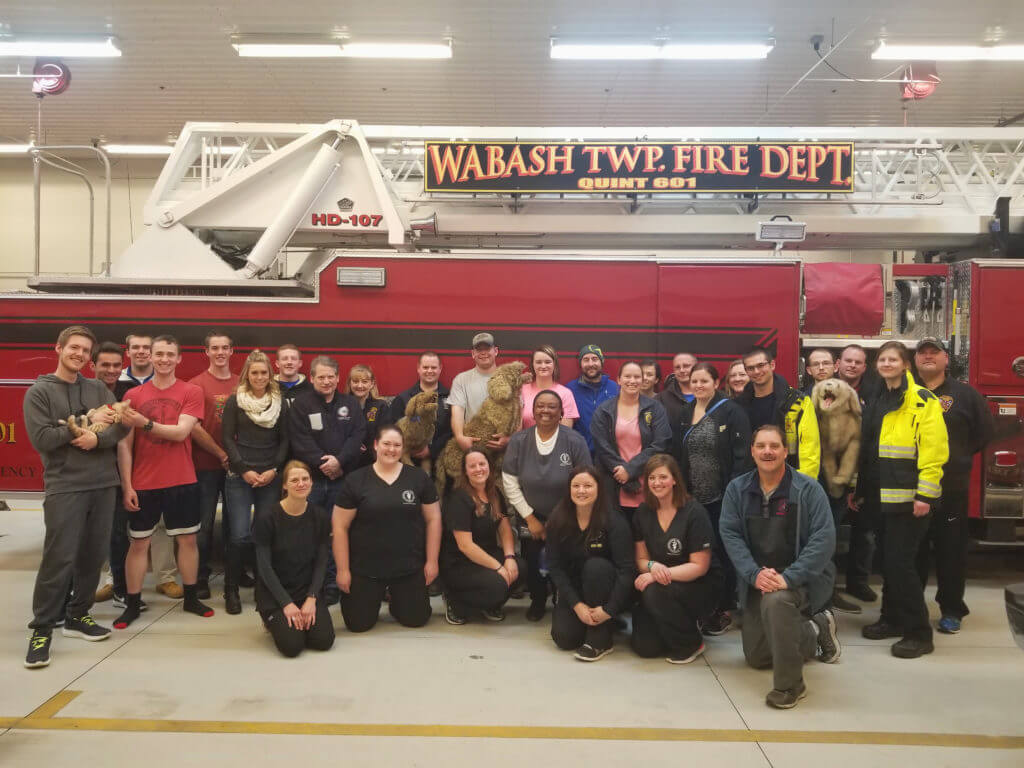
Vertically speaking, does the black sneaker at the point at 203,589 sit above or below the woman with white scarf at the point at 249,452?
below

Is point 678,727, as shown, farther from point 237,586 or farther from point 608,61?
point 608,61

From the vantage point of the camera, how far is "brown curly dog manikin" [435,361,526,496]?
5715mm

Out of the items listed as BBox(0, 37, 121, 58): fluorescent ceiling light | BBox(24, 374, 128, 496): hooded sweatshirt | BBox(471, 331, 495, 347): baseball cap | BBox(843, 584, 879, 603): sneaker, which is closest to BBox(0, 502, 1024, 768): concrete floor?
BBox(843, 584, 879, 603): sneaker

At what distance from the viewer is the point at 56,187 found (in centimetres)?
1938

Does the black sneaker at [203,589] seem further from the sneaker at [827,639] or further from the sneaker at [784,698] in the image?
the sneaker at [827,639]

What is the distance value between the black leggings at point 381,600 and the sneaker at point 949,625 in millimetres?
3774

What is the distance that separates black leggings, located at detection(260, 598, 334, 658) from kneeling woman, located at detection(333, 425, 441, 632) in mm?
298

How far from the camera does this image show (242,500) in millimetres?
5648

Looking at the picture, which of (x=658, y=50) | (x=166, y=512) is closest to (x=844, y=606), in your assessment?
(x=166, y=512)

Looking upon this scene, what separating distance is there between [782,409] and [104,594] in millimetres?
5562

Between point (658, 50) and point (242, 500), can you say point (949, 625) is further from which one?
point (658, 50)

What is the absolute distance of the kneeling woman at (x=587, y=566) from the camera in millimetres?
4793

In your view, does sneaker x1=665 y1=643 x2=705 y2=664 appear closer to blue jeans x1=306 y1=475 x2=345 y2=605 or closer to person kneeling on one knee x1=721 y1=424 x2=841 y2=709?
person kneeling on one knee x1=721 y1=424 x2=841 y2=709

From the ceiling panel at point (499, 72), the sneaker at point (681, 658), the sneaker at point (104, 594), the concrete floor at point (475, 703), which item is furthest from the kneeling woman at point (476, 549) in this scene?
the ceiling panel at point (499, 72)
